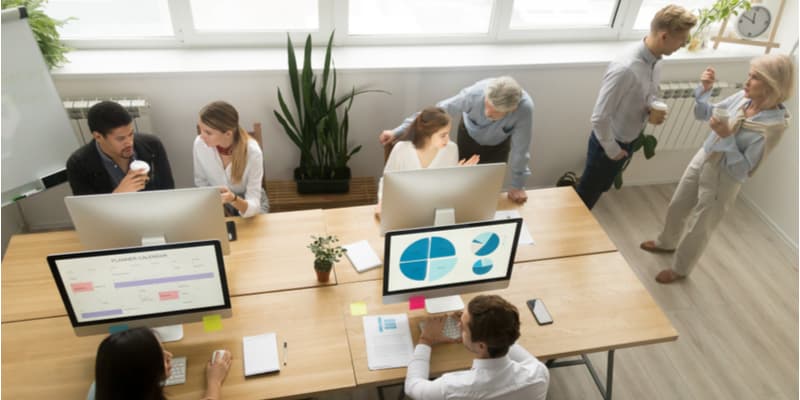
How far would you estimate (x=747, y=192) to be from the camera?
4.64 meters

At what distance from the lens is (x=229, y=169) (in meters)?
3.01

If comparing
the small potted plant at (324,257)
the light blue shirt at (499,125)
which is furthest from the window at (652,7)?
the small potted plant at (324,257)

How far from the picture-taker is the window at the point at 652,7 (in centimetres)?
429

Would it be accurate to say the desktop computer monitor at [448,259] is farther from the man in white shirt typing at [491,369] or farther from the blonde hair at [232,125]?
the blonde hair at [232,125]

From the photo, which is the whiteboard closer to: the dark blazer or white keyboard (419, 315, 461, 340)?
the dark blazer

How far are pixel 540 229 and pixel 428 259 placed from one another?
0.95m

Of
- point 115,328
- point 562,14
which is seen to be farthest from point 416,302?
point 562,14

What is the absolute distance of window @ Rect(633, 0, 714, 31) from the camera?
4.29 metres

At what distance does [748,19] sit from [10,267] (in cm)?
484

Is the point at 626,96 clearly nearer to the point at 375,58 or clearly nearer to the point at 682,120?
the point at 682,120

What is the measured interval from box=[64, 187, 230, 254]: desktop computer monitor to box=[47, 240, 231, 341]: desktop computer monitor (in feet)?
0.81

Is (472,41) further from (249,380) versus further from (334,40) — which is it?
(249,380)

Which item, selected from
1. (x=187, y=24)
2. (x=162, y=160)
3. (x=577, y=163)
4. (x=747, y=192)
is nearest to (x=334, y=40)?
(x=187, y=24)

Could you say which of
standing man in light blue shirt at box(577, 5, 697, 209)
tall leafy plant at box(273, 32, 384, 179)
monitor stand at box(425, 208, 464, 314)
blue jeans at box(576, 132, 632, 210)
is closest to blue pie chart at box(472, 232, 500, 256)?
monitor stand at box(425, 208, 464, 314)
